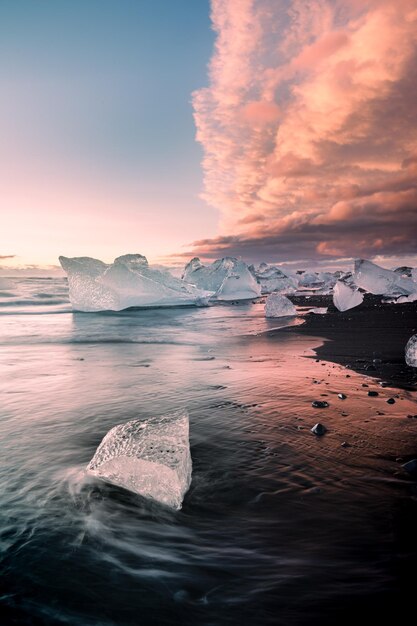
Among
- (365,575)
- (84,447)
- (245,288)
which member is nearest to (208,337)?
(84,447)


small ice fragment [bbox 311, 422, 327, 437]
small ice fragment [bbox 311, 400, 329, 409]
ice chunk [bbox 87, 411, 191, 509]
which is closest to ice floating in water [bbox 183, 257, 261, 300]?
small ice fragment [bbox 311, 400, 329, 409]

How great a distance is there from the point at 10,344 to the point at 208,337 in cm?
608

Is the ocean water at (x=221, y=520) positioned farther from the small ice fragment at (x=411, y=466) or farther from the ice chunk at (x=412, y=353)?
the ice chunk at (x=412, y=353)

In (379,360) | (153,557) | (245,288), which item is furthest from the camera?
→ (245,288)

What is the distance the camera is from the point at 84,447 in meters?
3.74

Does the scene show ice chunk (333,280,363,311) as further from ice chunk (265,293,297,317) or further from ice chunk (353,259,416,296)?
ice chunk (353,259,416,296)

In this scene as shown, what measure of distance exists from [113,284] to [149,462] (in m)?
19.2

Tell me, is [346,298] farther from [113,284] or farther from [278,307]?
[113,284]

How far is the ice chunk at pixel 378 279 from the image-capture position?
23692mm

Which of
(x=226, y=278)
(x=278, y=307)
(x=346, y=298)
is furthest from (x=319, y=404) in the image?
(x=226, y=278)

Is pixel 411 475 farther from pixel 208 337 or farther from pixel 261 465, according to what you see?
pixel 208 337

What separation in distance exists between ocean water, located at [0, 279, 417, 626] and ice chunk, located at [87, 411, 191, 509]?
0.09 m

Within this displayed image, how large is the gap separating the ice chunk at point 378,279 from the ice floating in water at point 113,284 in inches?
457

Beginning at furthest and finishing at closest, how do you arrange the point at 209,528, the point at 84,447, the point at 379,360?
the point at 379,360
the point at 84,447
the point at 209,528
